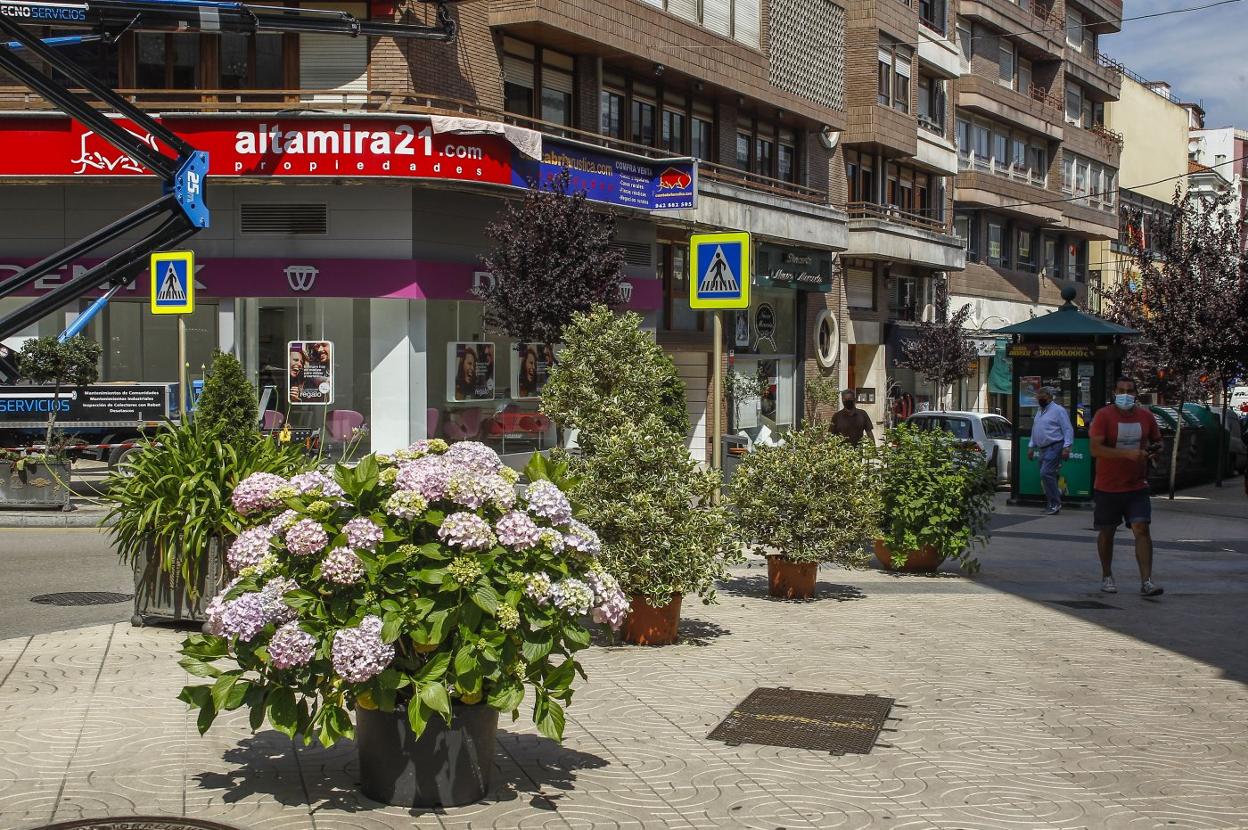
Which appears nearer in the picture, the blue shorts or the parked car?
the blue shorts

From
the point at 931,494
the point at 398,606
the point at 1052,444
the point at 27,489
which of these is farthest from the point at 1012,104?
Answer: the point at 398,606

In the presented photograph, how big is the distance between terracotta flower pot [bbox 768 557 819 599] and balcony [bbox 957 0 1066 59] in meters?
38.7

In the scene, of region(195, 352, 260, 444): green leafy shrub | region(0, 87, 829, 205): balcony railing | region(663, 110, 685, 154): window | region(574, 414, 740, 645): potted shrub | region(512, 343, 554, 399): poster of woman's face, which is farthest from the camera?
region(663, 110, 685, 154): window

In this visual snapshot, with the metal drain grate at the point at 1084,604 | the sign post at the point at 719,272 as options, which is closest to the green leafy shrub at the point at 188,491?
the sign post at the point at 719,272

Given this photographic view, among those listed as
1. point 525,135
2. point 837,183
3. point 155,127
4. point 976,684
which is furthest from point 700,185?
point 976,684

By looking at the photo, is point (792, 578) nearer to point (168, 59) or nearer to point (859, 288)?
point (168, 59)

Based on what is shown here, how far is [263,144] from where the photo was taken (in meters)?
21.8

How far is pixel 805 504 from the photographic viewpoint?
35.7ft

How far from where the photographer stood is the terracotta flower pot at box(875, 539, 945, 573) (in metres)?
13.0

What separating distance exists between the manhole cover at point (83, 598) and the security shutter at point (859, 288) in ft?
101

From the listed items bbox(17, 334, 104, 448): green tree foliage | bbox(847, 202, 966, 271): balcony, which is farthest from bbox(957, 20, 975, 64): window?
bbox(17, 334, 104, 448): green tree foliage

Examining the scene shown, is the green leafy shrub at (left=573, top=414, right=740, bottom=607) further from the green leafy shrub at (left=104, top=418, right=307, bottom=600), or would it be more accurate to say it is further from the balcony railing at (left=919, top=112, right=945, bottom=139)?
the balcony railing at (left=919, top=112, right=945, bottom=139)

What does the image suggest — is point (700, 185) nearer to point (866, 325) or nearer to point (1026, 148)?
point (866, 325)

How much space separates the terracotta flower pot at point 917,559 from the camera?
1296cm
